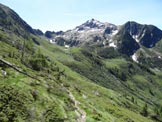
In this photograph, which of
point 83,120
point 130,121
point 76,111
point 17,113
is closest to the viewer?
point 17,113

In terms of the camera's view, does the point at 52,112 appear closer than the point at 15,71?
Yes

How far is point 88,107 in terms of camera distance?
87062 mm

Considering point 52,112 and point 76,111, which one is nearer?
point 52,112

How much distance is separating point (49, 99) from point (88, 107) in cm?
1673

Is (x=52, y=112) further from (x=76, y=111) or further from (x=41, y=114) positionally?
(x=76, y=111)

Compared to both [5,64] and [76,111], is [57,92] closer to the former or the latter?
[76,111]

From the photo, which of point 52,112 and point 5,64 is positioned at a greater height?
point 5,64

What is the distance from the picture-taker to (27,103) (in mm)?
65688

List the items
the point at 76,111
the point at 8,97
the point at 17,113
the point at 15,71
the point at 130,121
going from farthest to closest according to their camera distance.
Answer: the point at 130,121
the point at 15,71
the point at 76,111
the point at 8,97
the point at 17,113

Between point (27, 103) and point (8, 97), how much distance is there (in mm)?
4595

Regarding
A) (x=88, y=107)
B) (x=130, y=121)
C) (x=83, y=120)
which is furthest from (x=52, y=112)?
(x=130, y=121)

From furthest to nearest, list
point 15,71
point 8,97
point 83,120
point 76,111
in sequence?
point 15,71 < point 76,111 < point 83,120 < point 8,97

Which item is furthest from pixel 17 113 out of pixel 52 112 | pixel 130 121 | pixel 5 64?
pixel 130 121

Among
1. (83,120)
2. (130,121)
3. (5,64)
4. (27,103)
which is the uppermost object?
(5,64)
